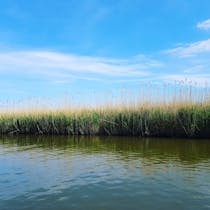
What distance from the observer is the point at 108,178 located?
7.13 meters

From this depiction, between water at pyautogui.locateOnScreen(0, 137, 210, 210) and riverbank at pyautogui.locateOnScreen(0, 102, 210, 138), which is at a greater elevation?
riverbank at pyautogui.locateOnScreen(0, 102, 210, 138)

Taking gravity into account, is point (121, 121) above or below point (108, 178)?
above

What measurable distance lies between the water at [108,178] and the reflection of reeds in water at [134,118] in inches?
88.7

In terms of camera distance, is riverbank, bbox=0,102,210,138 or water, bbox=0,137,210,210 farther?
riverbank, bbox=0,102,210,138

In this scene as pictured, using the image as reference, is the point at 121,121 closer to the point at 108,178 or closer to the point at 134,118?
the point at 134,118

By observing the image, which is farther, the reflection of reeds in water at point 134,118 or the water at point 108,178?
the reflection of reeds in water at point 134,118

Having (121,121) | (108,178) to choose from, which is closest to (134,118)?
(121,121)

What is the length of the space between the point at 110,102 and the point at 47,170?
8.58 m

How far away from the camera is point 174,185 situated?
6.47m

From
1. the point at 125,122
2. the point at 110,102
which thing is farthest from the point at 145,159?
the point at 110,102

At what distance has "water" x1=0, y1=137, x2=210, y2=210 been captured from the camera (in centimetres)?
561

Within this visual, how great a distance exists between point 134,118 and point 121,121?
2.29 feet

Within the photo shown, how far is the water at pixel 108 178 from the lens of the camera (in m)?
5.61

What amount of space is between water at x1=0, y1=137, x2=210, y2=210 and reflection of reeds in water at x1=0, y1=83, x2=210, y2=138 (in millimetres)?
2252
